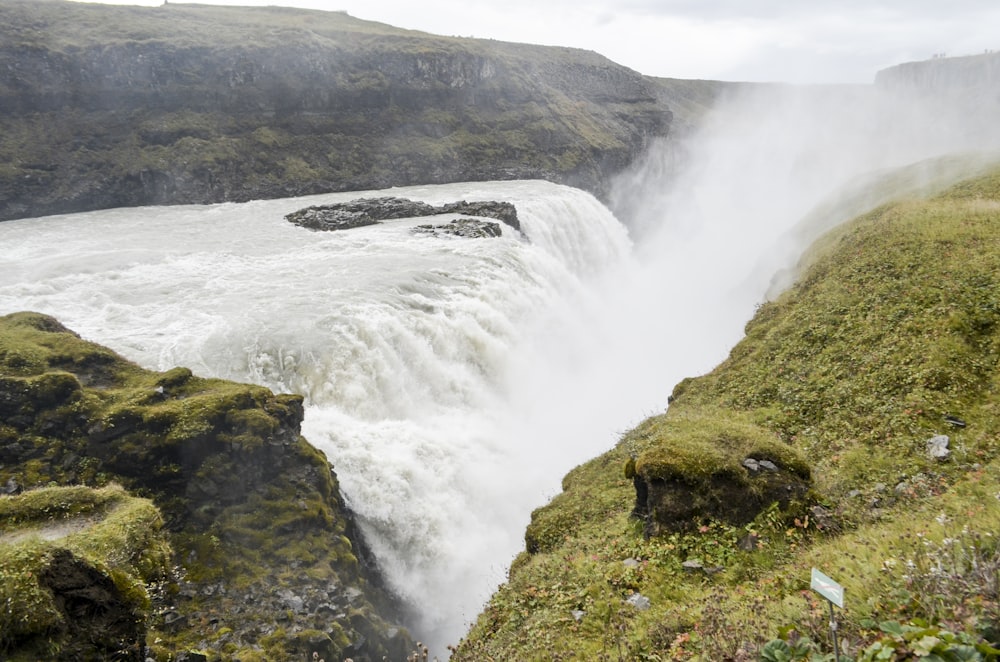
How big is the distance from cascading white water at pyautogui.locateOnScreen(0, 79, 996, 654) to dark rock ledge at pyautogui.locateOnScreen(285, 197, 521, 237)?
2.11 meters

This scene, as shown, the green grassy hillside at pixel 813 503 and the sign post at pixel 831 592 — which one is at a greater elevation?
the sign post at pixel 831 592


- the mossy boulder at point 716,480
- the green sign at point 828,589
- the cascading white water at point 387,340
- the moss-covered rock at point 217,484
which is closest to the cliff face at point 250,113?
the cascading white water at point 387,340

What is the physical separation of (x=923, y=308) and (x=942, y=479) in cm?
678

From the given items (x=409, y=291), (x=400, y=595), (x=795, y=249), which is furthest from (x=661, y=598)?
(x=795, y=249)

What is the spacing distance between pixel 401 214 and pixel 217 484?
1556 inches

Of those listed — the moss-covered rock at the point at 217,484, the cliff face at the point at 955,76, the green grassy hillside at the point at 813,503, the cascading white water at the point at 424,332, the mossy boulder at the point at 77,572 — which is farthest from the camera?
the cliff face at the point at 955,76

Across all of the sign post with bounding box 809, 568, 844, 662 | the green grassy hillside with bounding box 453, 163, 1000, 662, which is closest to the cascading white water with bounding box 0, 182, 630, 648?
the green grassy hillside with bounding box 453, 163, 1000, 662

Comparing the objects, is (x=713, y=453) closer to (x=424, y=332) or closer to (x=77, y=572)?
(x=77, y=572)

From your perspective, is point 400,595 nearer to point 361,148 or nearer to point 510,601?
point 510,601

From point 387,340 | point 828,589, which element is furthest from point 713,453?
point 387,340

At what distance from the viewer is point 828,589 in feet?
12.6

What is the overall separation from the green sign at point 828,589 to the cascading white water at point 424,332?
13.6 meters

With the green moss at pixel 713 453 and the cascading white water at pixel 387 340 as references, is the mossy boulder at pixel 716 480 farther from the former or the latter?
the cascading white water at pixel 387 340

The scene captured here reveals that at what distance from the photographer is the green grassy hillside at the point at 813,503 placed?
4.98m
